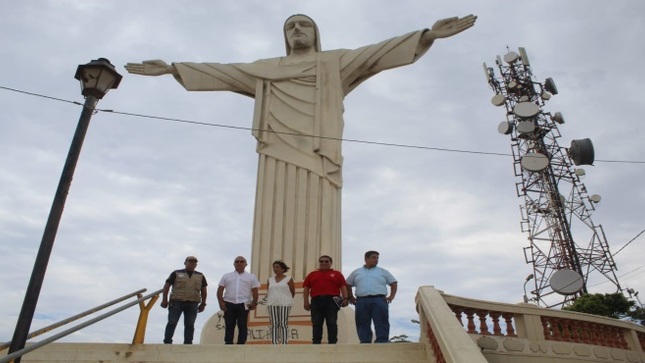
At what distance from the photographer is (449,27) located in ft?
34.7

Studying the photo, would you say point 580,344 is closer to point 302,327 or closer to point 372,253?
point 372,253

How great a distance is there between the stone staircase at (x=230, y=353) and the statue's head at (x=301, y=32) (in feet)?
25.0

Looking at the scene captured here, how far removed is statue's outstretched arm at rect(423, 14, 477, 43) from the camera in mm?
10391

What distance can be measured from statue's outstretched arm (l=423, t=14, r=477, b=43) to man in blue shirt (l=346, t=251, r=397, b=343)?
533 centimetres

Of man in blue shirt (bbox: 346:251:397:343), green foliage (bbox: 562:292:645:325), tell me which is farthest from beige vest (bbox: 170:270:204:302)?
green foliage (bbox: 562:292:645:325)

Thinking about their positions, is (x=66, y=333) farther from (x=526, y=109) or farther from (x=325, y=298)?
(x=526, y=109)

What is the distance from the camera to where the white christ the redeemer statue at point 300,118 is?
1016 centimetres

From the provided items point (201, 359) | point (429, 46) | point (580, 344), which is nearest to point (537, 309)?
point (580, 344)

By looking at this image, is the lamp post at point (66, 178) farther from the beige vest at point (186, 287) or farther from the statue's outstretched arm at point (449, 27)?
the statue's outstretched arm at point (449, 27)

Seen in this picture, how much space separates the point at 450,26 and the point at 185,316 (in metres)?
7.02

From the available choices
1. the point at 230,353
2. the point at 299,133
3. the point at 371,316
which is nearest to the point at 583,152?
the point at 299,133

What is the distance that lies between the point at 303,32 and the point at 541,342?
25.1 ft

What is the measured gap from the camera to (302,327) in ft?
29.8

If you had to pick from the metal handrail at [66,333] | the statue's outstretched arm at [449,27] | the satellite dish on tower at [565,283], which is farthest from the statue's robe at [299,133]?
the satellite dish on tower at [565,283]
